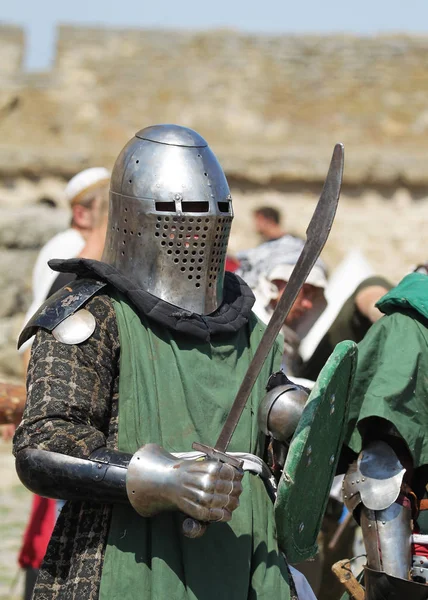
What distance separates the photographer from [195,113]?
17234 millimetres

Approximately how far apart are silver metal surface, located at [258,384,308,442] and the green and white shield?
75mm

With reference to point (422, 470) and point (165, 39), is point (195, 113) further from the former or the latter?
point (422, 470)

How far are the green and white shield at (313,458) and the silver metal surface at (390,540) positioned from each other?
0.27 meters

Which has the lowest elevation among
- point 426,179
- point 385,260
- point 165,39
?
point 385,260

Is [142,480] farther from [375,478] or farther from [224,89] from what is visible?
[224,89]

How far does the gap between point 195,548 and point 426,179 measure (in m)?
12.6

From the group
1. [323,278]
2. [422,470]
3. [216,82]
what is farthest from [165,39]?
[422,470]

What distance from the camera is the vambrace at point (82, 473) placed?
280cm

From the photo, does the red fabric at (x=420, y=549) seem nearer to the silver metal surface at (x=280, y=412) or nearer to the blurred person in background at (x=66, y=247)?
the silver metal surface at (x=280, y=412)

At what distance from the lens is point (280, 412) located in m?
3.18

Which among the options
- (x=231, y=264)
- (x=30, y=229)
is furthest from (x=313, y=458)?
(x=30, y=229)

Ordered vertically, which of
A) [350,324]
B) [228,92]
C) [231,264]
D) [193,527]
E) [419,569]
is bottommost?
[419,569]

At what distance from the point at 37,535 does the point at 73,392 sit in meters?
2.95

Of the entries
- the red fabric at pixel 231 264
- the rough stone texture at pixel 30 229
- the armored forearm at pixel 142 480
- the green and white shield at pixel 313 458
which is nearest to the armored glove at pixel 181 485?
the armored forearm at pixel 142 480
